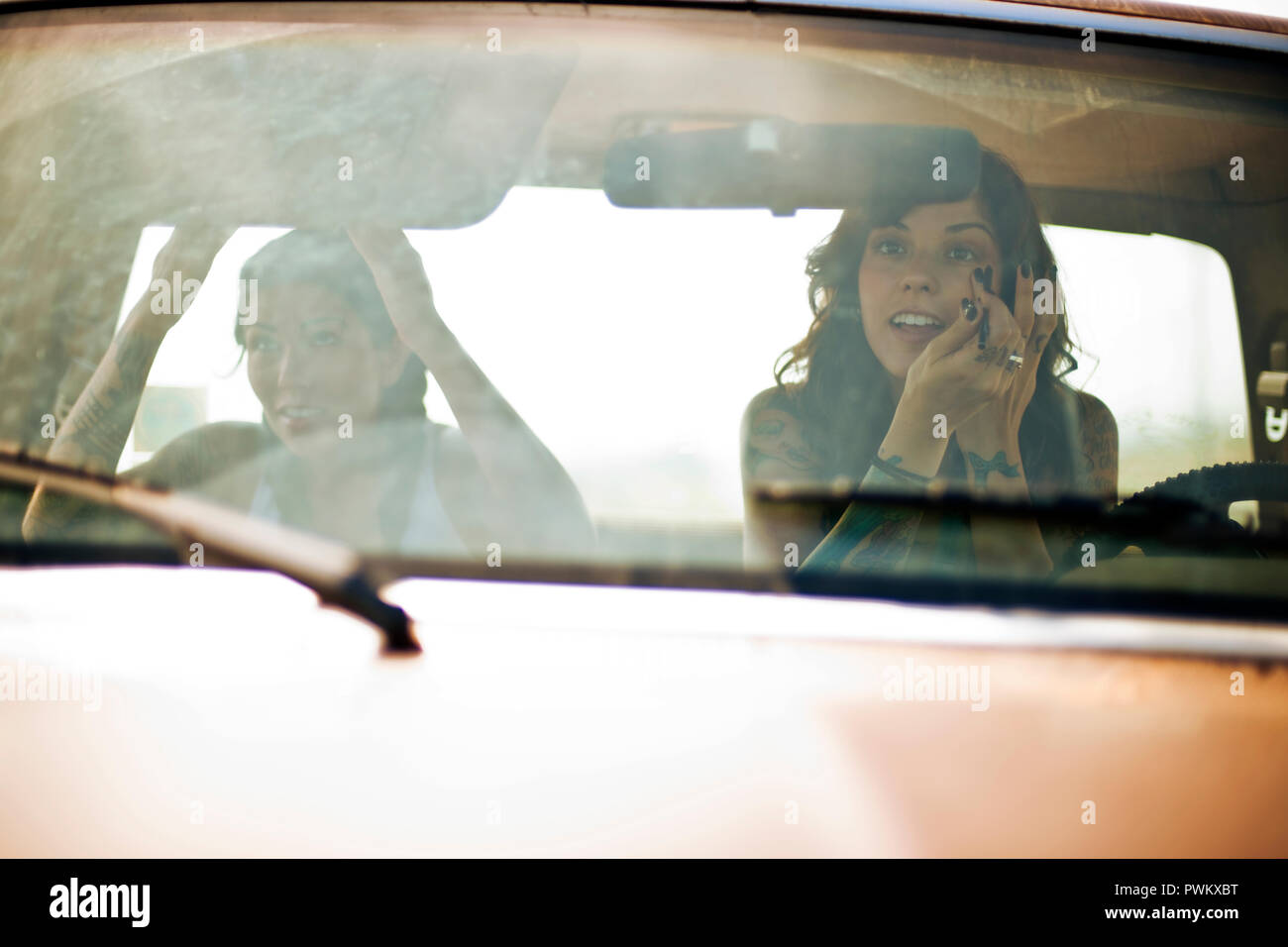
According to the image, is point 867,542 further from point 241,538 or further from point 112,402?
point 112,402

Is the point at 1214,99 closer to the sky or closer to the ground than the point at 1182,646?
closer to the sky

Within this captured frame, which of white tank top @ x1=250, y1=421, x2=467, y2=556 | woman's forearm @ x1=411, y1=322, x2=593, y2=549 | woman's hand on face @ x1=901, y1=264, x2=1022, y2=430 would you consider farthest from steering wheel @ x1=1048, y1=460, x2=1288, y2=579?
white tank top @ x1=250, y1=421, x2=467, y2=556

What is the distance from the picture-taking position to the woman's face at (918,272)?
4.33ft

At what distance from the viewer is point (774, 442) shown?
1251 mm

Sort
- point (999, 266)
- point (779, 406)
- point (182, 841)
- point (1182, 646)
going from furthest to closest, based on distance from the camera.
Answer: point (999, 266) < point (779, 406) < point (1182, 646) < point (182, 841)

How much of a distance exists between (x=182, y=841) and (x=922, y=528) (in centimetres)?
93

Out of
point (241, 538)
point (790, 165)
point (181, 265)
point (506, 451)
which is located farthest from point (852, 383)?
point (181, 265)

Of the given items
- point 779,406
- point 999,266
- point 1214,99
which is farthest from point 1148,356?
point 779,406

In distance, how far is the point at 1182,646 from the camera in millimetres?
1166

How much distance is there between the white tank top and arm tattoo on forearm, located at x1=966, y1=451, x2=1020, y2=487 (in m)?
0.70

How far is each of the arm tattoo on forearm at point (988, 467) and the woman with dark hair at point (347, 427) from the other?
1.78 feet

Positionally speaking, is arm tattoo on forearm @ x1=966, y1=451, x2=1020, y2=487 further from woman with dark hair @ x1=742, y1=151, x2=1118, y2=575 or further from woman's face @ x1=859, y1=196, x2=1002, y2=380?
woman's face @ x1=859, y1=196, x2=1002, y2=380

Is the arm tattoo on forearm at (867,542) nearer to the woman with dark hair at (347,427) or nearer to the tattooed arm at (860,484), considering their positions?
the tattooed arm at (860,484)
